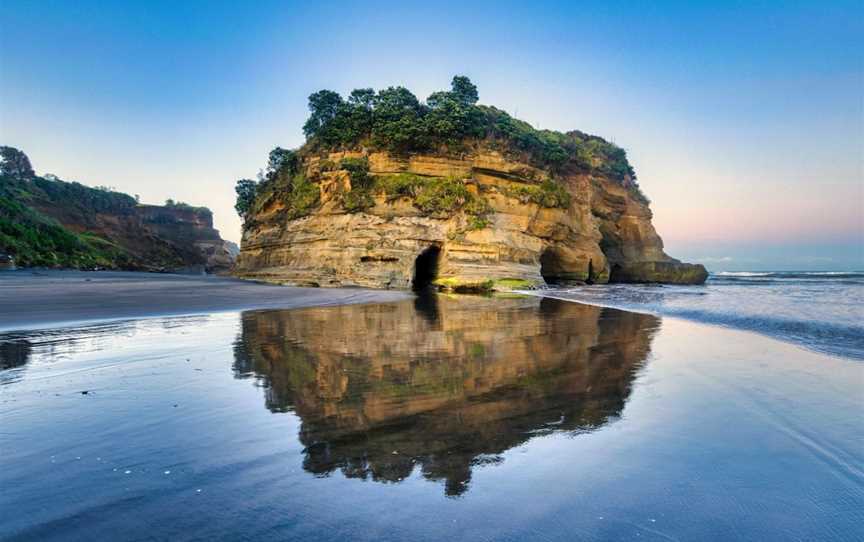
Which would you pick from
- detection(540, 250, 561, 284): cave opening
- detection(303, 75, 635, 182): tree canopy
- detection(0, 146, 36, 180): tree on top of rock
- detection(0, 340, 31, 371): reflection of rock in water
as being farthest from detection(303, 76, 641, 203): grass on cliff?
detection(0, 146, 36, 180): tree on top of rock

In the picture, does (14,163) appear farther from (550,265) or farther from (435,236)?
(550,265)

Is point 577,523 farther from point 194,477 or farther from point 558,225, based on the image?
point 558,225

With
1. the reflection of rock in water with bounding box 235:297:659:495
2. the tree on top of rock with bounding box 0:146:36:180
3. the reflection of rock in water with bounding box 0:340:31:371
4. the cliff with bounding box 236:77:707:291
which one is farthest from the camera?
the tree on top of rock with bounding box 0:146:36:180

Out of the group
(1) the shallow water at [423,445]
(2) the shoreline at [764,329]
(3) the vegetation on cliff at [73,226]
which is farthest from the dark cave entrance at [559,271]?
(3) the vegetation on cliff at [73,226]

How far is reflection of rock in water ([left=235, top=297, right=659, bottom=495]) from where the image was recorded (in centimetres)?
314

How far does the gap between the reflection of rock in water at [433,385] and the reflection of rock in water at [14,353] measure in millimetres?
2627

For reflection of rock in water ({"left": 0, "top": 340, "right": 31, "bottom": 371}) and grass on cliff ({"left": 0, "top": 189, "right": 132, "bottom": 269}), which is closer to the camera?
reflection of rock in water ({"left": 0, "top": 340, "right": 31, "bottom": 371})

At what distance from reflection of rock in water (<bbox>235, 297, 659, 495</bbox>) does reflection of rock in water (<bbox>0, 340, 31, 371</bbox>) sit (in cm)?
263

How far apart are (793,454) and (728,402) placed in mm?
1333

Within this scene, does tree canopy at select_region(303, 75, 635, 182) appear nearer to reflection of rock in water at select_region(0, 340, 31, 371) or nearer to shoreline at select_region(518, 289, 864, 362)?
shoreline at select_region(518, 289, 864, 362)

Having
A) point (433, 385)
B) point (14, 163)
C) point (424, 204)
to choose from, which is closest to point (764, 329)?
point (433, 385)

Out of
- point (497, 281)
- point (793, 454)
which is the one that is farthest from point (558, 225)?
point (793, 454)

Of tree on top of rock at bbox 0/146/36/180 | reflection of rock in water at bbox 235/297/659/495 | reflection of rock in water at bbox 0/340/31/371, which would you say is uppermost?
tree on top of rock at bbox 0/146/36/180

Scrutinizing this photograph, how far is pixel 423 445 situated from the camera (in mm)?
3240
